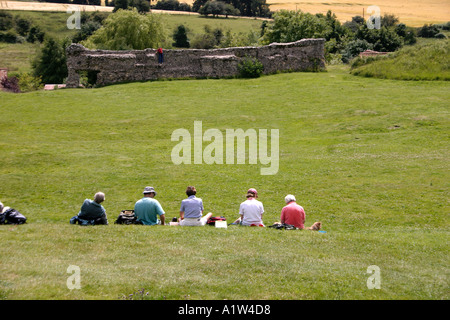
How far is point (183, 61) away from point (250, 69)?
5.53m

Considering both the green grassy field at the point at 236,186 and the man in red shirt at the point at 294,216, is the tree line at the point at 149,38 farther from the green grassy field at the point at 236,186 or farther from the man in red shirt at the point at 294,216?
the man in red shirt at the point at 294,216

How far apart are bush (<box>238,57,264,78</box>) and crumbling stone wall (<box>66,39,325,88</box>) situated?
557 millimetres

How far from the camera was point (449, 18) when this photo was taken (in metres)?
95.9

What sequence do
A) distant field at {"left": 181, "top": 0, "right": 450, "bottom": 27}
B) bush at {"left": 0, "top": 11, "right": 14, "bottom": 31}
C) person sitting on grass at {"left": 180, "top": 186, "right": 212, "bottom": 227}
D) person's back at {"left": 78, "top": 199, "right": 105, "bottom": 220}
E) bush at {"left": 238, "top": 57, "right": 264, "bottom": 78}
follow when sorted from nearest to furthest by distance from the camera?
person's back at {"left": 78, "top": 199, "right": 105, "bottom": 220}, person sitting on grass at {"left": 180, "top": 186, "right": 212, "bottom": 227}, bush at {"left": 238, "top": 57, "right": 264, "bottom": 78}, distant field at {"left": 181, "top": 0, "right": 450, "bottom": 27}, bush at {"left": 0, "top": 11, "right": 14, "bottom": 31}

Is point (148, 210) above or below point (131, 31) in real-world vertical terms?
below

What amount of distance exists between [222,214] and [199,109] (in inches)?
646

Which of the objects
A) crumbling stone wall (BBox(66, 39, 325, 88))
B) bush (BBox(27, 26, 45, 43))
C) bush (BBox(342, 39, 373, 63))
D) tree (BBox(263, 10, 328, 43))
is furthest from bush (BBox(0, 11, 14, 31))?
crumbling stone wall (BBox(66, 39, 325, 88))

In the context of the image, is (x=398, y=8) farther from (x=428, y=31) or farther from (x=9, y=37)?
(x=9, y=37)

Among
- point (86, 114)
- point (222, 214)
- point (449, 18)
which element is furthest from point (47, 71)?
point (449, 18)

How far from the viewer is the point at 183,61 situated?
41.7 meters

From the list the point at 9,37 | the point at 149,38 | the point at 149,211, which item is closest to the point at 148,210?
the point at 149,211

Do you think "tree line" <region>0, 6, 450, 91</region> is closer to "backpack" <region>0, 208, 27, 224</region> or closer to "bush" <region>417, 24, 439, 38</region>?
"bush" <region>417, 24, 439, 38</region>

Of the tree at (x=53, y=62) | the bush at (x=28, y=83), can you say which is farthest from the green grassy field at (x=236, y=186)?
the tree at (x=53, y=62)

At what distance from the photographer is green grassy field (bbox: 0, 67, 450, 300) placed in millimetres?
9898
